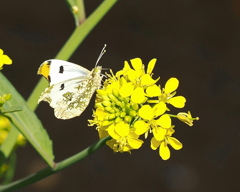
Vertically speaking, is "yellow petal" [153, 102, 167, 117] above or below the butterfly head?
below

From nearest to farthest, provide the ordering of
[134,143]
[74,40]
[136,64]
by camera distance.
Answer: [134,143] → [136,64] → [74,40]

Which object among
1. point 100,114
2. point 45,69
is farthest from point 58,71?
point 100,114

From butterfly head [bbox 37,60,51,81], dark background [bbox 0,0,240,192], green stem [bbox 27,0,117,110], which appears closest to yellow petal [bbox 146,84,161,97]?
butterfly head [bbox 37,60,51,81]

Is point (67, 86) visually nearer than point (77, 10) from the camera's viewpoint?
Yes

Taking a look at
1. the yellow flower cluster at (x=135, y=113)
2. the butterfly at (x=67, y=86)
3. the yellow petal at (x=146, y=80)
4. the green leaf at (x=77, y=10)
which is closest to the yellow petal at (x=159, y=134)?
the yellow flower cluster at (x=135, y=113)

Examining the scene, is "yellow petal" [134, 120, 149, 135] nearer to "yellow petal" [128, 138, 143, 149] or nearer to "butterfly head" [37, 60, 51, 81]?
"yellow petal" [128, 138, 143, 149]

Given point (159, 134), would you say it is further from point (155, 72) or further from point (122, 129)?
point (155, 72)
